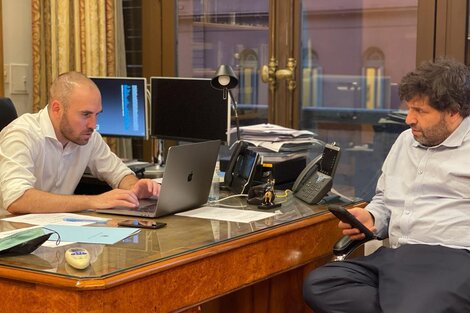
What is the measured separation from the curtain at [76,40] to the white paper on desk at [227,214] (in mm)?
2052

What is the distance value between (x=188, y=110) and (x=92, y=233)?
152 centimetres

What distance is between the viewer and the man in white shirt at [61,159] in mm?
2832

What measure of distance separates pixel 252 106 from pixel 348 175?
741 mm

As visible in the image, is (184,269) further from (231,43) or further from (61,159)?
(231,43)

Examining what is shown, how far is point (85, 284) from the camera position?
1.96 m

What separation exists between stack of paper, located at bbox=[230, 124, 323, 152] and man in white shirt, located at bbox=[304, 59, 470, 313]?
0.66 metres

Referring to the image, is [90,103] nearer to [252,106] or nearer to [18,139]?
[18,139]

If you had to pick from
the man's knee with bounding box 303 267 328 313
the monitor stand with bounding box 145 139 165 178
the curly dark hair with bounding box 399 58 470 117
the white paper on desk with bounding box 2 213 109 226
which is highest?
the curly dark hair with bounding box 399 58 470 117

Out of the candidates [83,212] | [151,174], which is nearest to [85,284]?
[83,212]

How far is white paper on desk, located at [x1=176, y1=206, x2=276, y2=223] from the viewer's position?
2.76m

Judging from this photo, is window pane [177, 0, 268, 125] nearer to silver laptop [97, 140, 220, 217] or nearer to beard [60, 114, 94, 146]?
beard [60, 114, 94, 146]

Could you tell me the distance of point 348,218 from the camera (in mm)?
2748

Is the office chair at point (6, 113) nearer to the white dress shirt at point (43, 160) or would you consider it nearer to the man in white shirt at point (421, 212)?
the white dress shirt at point (43, 160)

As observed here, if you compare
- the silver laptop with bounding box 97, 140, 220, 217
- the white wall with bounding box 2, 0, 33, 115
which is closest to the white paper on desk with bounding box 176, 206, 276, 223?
the silver laptop with bounding box 97, 140, 220, 217
